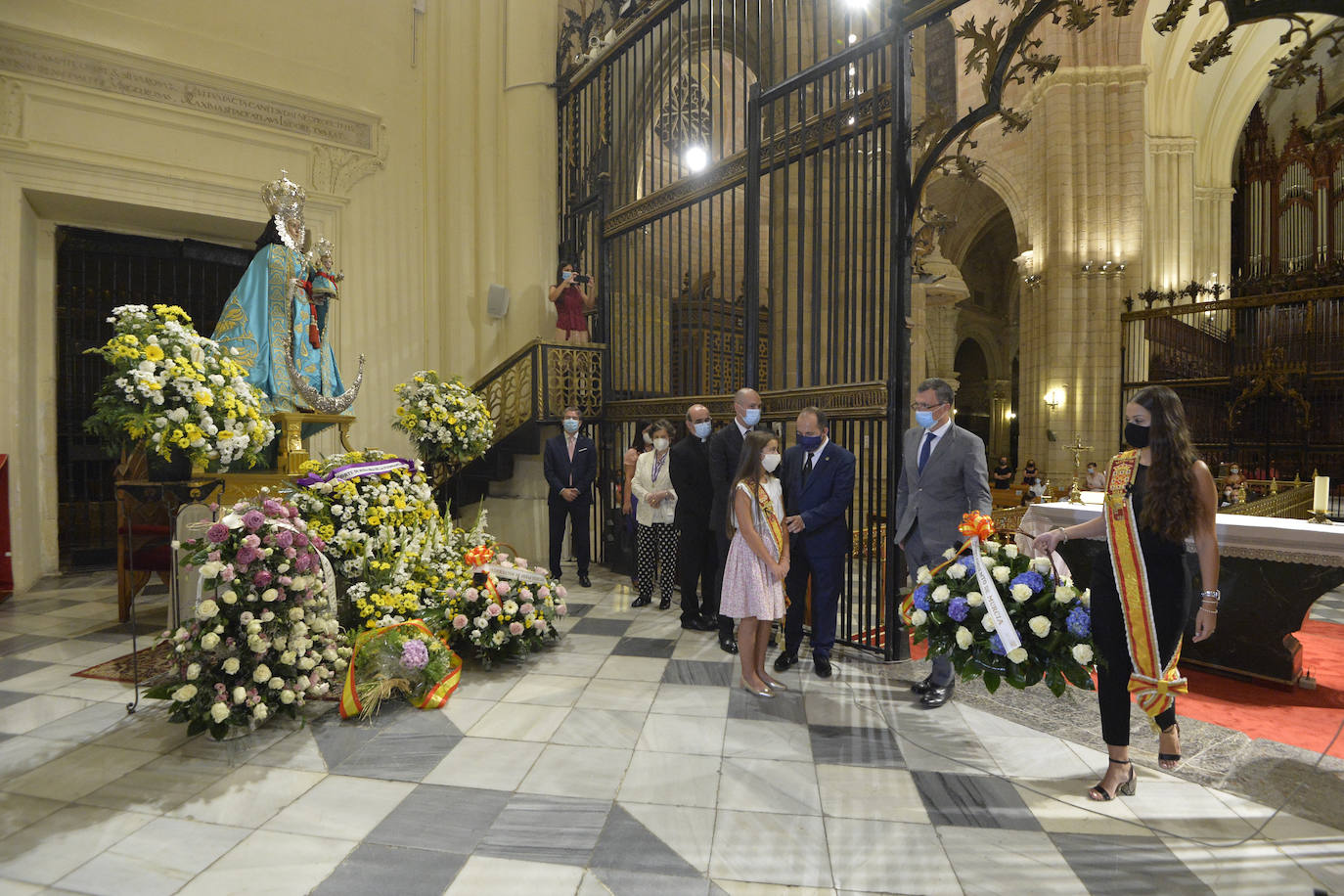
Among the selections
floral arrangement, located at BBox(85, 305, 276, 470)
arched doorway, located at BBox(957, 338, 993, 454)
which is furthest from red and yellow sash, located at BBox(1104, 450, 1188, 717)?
arched doorway, located at BBox(957, 338, 993, 454)

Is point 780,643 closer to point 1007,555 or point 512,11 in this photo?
point 1007,555

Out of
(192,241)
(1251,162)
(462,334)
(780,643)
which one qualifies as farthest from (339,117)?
(1251,162)

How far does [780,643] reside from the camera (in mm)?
5219

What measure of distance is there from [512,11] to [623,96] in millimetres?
2191

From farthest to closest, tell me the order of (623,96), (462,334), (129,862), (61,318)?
(462,334), (623,96), (61,318), (129,862)

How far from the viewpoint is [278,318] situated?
17.7ft

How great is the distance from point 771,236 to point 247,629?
5.68 meters

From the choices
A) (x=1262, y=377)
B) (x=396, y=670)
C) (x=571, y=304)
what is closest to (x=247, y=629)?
(x=396, y=670)

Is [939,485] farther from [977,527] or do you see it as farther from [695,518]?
[695,518]

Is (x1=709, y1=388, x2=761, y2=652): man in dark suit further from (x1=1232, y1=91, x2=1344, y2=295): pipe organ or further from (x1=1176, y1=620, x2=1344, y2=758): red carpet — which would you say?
(x1=1232, y1=91, x2=1344, y2=295): pipe organ

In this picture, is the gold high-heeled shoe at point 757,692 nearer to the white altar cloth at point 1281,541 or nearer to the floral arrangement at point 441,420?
the white altar cloth at point 1281,541

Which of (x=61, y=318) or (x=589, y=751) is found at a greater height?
(x=61, y=318)

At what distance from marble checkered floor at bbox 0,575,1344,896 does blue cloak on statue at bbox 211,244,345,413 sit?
2341 millimetres

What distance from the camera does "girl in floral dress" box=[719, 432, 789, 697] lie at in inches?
159
